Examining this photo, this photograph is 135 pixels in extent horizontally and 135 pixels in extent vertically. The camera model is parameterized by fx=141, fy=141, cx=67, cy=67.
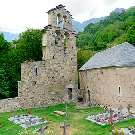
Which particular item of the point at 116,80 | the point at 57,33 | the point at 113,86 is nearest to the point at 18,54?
the point at 57,33

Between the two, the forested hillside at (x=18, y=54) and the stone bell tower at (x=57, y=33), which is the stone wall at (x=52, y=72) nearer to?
the stone bell tower at (x=57, y=33)

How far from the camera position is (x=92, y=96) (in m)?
17.2

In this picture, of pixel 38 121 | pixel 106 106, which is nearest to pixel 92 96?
pixel 106 106

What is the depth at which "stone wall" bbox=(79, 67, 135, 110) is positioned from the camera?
12.7 meters

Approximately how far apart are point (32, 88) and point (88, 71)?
7.28m

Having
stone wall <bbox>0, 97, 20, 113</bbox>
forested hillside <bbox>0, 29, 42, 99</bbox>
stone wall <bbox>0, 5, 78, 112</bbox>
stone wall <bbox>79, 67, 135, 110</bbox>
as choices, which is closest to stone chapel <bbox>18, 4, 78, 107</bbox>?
stone wall <bbox>0, 5, 78, 112</bbox>

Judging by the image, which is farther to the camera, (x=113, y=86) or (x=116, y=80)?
(x=113, y=86)

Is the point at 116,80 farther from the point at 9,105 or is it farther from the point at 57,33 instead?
the point at 9,105

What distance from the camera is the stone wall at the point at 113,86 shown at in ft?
41.6

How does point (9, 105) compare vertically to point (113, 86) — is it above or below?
below

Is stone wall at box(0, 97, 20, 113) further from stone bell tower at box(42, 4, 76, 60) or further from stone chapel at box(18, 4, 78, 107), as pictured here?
stone bell tower at box(42, 4, 76, 60)

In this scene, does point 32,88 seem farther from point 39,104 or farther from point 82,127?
point 82,127

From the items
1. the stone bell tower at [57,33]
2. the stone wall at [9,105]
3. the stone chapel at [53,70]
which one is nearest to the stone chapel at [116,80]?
the stone chapel at [53,70]

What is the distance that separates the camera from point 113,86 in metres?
13.8
